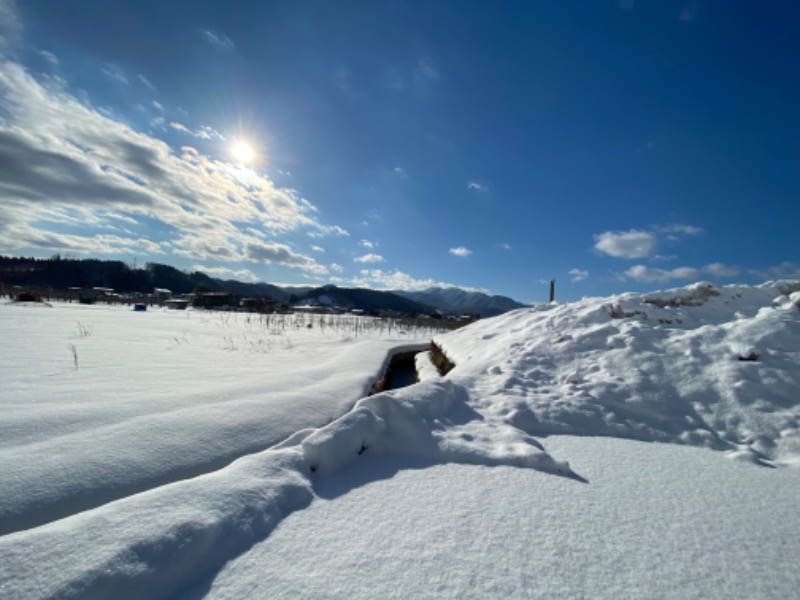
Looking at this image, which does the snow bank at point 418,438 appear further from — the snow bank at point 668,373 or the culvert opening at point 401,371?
the culvert opening at point 401,371

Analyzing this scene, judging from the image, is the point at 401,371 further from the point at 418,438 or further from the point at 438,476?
the point at 438,476

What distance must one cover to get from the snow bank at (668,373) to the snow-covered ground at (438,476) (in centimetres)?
3

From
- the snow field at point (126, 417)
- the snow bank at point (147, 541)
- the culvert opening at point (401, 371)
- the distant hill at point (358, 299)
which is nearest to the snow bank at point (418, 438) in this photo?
the snow bank at point (147, 541)

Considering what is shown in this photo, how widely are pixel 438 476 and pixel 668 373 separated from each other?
320 centimetres

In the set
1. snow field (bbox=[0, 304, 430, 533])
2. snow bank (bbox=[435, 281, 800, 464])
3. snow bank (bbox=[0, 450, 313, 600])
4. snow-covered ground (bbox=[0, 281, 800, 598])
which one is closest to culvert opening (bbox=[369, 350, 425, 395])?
snow field (bbox=[0, 304, 430, 533])

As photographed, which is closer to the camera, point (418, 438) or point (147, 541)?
point (147, 541)

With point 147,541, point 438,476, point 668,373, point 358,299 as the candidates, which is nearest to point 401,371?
point 668,373

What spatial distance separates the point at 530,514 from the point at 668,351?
3.52 meters

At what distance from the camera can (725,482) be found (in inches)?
85.0

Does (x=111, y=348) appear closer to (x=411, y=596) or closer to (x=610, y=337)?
(x=411, y=596)

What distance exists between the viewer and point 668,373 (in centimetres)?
365

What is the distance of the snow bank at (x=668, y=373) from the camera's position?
118 inches

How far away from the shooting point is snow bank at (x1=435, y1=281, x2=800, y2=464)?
3.00m

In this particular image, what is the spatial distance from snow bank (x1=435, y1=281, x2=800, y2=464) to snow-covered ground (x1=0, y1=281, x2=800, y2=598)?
0.08 feet
